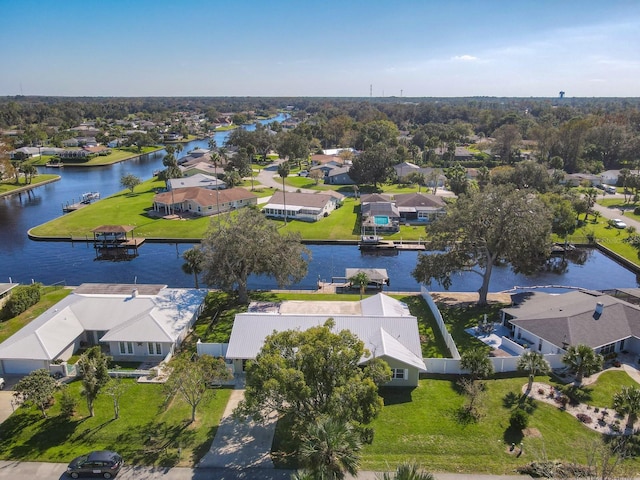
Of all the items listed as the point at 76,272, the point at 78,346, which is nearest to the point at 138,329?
the point at 78,346

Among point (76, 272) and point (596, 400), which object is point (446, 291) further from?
point (76, 272)

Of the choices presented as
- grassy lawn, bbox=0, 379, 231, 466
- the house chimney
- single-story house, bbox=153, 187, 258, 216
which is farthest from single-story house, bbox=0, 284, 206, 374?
single-story house, bbox=153, 187, 258, 216

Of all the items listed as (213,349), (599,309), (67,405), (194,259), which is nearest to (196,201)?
(194,259)

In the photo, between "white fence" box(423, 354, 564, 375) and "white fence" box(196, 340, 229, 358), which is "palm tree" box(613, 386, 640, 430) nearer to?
"white fence" box(423, 354, 564, 375)

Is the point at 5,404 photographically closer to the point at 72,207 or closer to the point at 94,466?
the point at 94,466

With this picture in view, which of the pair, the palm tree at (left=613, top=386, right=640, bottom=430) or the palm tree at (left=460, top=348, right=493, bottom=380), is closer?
the palm tree at (left=613, top=386, right=640, bottom=430)
